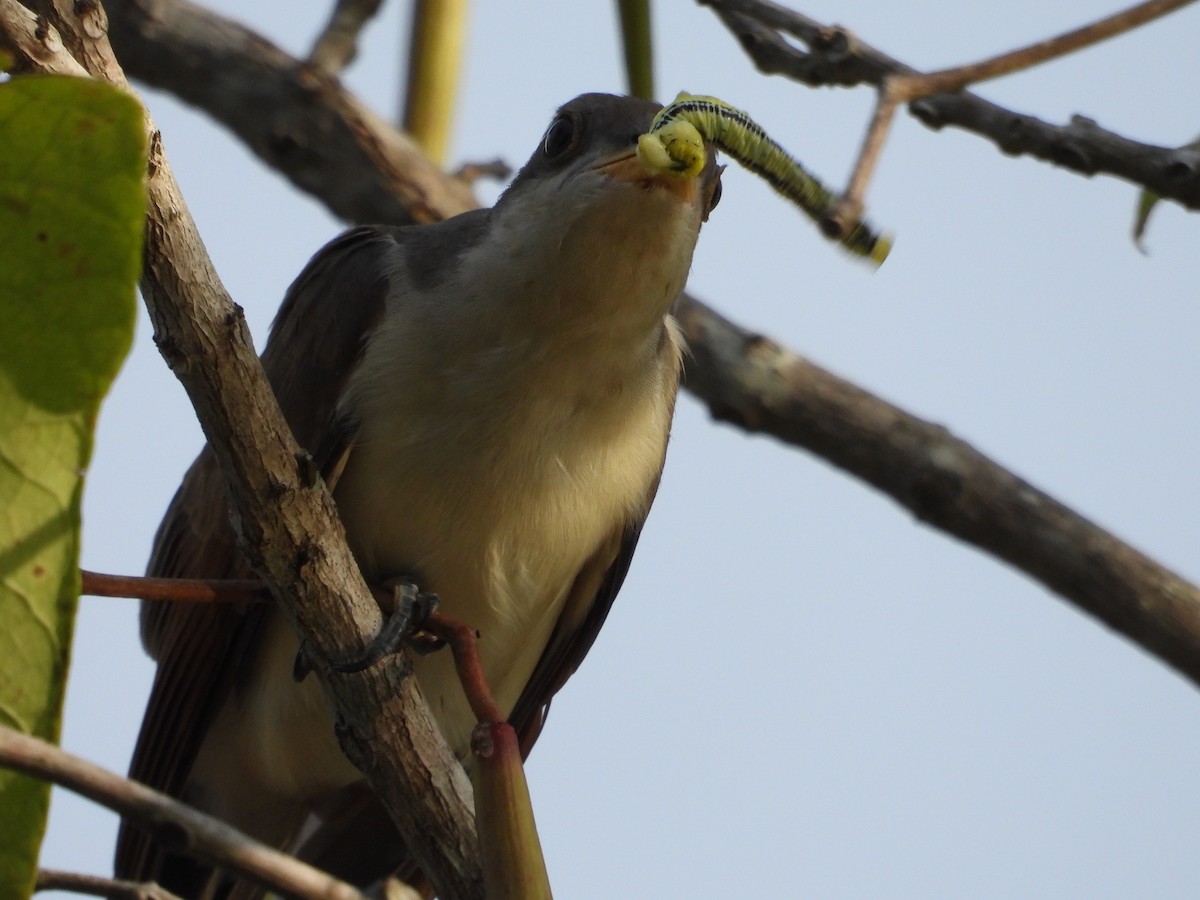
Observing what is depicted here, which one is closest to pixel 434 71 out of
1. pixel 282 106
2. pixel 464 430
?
pixel 282 106

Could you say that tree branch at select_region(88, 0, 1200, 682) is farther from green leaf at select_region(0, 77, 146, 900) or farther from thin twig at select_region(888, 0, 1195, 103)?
green leaf at select_region(0, 77, 146, 900)

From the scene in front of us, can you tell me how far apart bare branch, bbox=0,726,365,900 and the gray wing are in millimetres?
1912

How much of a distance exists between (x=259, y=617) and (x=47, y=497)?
1983mm

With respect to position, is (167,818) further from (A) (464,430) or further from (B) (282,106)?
(B) (282,106)

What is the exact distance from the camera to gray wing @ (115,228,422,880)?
372cm

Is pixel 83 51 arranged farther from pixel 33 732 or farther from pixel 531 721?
pixel 531 721

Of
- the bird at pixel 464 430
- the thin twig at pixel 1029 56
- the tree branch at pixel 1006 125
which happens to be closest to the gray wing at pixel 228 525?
the bird at pixel 464 430

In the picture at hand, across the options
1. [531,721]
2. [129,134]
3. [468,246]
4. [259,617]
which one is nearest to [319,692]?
[259,617]

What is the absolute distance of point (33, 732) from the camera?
1.81 meters

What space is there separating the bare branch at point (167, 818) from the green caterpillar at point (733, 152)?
113 cm

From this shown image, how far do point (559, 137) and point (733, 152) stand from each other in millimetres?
1222

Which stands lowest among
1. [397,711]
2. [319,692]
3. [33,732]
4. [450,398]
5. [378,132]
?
[33,732]

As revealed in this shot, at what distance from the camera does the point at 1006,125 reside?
3320 millimetres

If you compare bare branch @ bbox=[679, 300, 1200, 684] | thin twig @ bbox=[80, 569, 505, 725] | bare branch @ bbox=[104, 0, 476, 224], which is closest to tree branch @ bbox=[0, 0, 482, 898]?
thin twig @ bbox=[80, 569, 505, 725]
